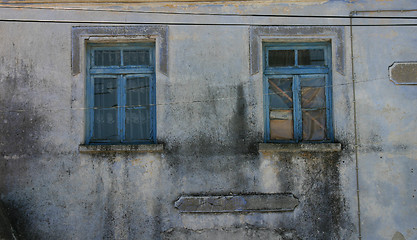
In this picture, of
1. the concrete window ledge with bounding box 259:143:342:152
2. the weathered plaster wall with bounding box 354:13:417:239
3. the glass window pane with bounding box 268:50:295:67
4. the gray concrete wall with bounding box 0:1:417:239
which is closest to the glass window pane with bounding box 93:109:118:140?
the gray concrete wall with bounding box 0:1:417:239

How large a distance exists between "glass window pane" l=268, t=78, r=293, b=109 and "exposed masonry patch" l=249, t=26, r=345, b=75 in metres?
0.43

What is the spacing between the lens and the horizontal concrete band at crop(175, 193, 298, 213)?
6328 mm

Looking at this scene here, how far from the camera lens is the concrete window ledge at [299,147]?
20.7 feet

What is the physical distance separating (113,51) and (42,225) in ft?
9.12

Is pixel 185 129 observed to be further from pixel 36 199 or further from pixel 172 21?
pixel 36 199

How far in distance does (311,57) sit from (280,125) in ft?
3.77

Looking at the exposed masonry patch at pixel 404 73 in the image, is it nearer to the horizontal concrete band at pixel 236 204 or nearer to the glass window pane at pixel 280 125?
the glass window pane at pixel 280 125

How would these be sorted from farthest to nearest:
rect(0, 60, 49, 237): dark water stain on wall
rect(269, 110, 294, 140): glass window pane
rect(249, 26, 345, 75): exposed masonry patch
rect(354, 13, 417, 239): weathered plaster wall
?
rect(269, 110, 294, 140): glass window pane
rect(249, 26, 345, 75): exposed masonry patch
rect(0, 60, 49, 237): dark water stain on wall
rect(354, 13, 417, 239): weathered plaster wall

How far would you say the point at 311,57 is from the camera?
6742 mm

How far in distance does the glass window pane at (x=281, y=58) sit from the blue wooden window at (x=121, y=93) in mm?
1807

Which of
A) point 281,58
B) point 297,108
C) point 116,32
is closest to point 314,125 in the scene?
point 297,108

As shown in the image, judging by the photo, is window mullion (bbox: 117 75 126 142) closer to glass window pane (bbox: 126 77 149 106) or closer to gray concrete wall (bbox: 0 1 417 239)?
glass window pane (bbox: 126 77 149 106)

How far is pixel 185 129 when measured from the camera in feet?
21.3

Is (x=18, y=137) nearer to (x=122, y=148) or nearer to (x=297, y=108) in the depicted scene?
(x=122, y=148)
